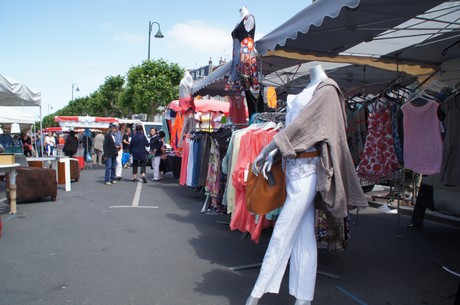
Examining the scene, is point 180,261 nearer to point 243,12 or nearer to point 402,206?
point 243,12

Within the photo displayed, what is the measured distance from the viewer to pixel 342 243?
3.92 m

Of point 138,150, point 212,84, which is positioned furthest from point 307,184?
point 138,150

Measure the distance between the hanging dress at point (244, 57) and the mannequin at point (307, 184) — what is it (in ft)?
7.59

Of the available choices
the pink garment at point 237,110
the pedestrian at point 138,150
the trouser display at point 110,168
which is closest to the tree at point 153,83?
the pedestrian at point 138,150

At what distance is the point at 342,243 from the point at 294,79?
5.12 meters

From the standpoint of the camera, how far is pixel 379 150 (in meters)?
4.87

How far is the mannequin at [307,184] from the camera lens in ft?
8.84

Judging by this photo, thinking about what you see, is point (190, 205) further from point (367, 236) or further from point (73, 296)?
point (73, 296)

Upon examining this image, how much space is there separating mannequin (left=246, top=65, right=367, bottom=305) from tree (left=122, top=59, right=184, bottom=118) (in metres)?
25.3

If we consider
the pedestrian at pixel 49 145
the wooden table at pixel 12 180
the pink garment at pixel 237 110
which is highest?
the pink garment at pixel 237 110

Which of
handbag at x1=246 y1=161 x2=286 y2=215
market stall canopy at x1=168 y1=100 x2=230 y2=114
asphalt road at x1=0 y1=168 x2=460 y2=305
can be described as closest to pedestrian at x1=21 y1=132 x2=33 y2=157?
market stall canopy at x1=168 y1=100 x2=230 y2=114

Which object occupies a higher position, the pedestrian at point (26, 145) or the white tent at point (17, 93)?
the white tent at point (17, 93)

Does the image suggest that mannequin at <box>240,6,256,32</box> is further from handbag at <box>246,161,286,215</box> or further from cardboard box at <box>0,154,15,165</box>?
cardboard box at <box>0,154,15,165</box>

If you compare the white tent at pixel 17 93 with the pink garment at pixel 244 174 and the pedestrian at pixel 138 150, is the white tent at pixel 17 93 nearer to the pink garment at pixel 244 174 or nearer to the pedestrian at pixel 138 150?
the pedestrian at pixel 138 150
